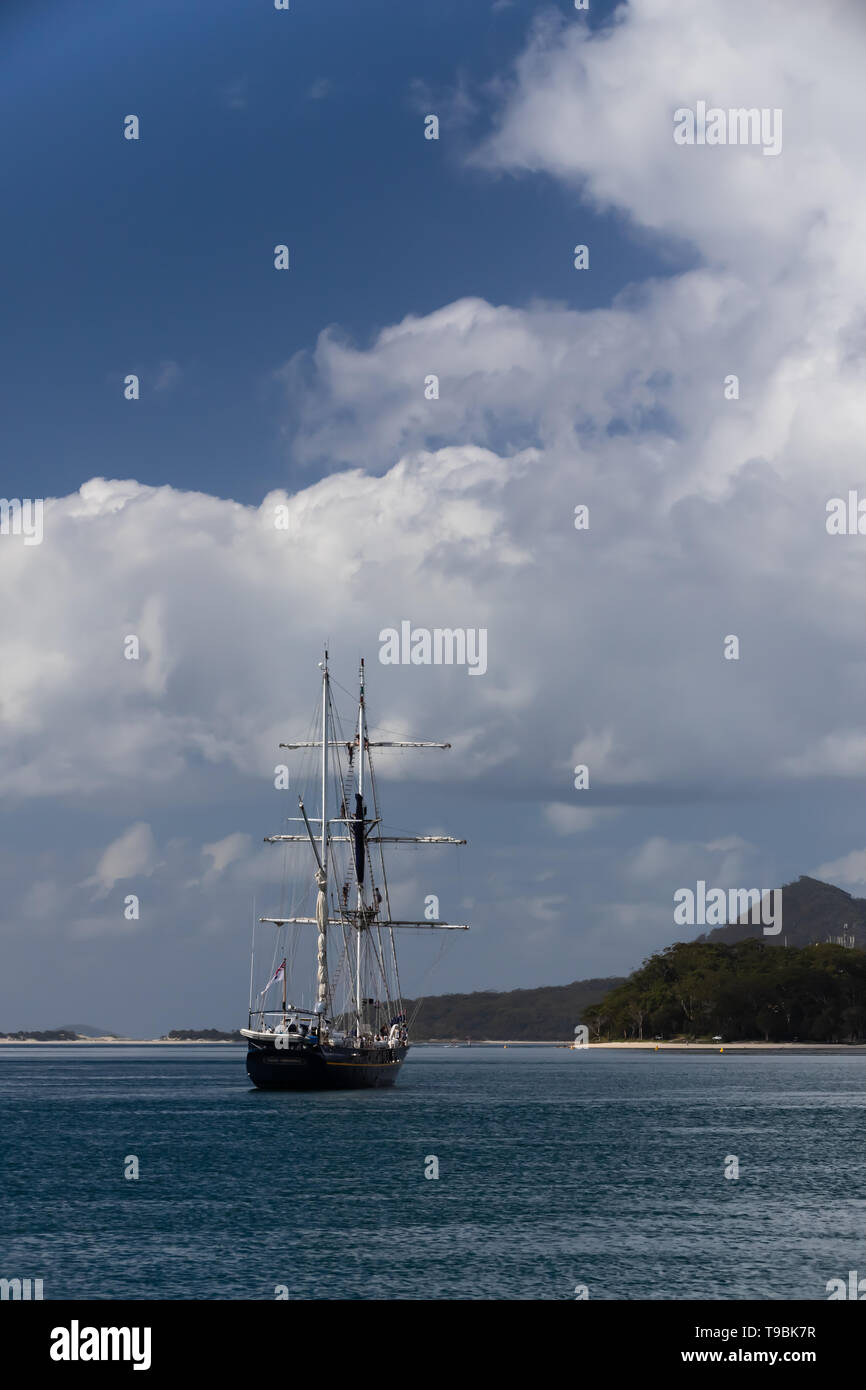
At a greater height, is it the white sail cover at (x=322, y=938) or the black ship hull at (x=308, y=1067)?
the white sail cover at (x=322, y=938)

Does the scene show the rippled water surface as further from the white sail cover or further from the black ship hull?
the white sail cover

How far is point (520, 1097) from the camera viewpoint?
146500 millimetres

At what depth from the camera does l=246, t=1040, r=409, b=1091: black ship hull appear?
136 m

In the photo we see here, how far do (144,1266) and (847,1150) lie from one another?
4821cm

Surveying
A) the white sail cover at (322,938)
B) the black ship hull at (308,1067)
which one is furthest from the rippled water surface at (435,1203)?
the white sail cover at (322,938)

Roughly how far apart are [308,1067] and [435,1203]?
77.5m

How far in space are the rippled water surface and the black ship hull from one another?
52.8 ft

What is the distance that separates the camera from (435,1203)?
61.2 m

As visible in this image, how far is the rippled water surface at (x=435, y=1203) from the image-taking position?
46000 mm

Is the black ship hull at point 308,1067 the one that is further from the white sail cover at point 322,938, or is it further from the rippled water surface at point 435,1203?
the rippled water surface at point 435,1203

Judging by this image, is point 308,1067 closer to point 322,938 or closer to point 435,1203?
point 322,938

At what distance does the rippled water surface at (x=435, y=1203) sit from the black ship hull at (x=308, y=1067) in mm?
16084
